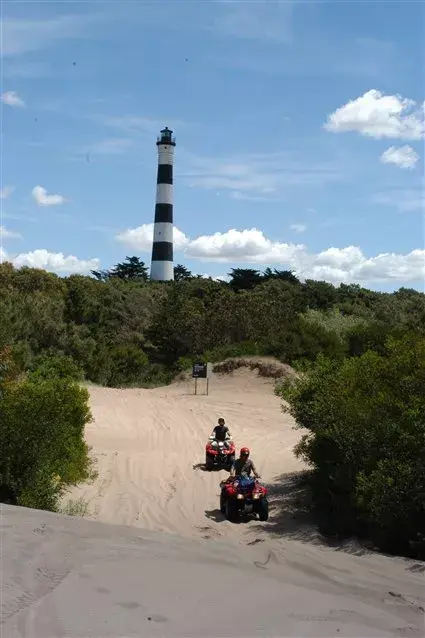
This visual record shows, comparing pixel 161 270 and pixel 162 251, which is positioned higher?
pixel 162 251

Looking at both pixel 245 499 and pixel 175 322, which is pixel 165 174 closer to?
pixel 175 322

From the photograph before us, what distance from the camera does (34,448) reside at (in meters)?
10.2

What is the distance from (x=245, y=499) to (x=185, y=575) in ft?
12.7

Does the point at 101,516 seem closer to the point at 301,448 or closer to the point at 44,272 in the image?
the point at 301,448

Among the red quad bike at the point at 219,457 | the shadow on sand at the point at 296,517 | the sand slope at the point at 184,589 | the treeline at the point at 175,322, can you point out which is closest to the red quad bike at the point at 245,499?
the shadow on sand at the point at 296,517

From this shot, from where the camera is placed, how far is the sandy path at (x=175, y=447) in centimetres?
1048

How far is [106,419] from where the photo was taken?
19719 mm

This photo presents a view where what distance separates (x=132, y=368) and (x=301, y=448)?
80.6ft

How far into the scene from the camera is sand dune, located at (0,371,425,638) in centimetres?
501

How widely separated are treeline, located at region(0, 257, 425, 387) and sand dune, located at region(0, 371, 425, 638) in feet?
17.5

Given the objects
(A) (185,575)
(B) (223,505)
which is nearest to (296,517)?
(B) (223,505)

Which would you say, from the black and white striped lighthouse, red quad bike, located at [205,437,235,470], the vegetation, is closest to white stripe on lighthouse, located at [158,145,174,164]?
the black and white striped lighthouse

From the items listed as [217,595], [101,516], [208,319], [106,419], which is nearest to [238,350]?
[208,319]

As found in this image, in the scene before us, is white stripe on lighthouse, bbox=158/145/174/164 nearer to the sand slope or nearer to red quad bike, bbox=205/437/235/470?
red quad bike, bbox=205/437/235/470
